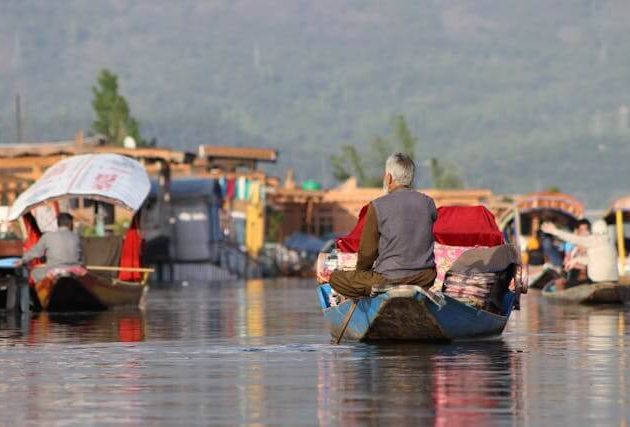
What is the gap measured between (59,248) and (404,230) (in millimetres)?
12544

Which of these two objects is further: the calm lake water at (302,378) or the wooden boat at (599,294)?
the wooden boat at (599,294)

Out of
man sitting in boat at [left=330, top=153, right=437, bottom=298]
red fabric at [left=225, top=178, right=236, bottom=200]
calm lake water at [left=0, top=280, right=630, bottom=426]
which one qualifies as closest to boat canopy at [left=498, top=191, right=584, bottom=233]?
red fabric at [left=225, top=178, right=236, bottom=200]

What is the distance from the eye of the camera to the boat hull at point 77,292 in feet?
93.9

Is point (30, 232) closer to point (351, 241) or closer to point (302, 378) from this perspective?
point (351, 241)

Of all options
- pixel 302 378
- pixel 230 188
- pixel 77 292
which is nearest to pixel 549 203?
pixel 230 188

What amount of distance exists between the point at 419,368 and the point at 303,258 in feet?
228

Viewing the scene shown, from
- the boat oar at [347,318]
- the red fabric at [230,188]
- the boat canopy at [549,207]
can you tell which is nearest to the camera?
the boat oar at [347,318]

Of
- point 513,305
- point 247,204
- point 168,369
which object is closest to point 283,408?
point 168,369

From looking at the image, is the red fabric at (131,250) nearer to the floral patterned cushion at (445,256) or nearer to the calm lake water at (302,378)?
the calm lake water at (302,378)

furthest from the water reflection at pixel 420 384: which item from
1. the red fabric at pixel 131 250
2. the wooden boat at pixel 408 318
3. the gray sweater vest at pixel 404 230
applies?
the red fabric at pixel 131 250

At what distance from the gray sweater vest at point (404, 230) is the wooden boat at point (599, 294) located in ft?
47.2

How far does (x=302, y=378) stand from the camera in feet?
44.7

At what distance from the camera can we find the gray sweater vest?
54.7 ft

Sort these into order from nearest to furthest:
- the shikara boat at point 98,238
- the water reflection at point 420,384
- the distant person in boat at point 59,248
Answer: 1. the water reflection at point 420,384
2. the distant person in boat at point 59,248
3. the shikara boat at point 98,238
